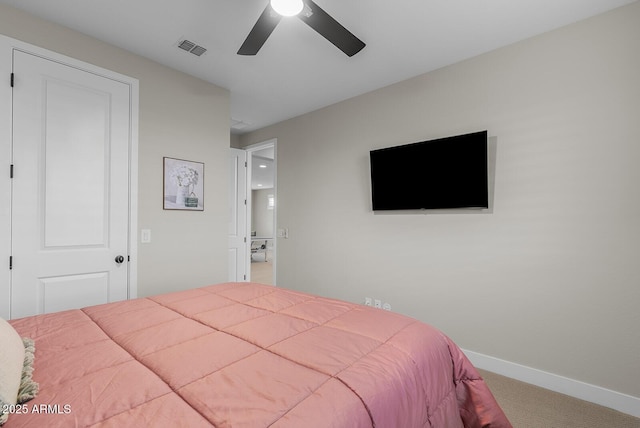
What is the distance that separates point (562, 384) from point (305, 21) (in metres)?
3.01

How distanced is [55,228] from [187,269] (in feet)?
3.48

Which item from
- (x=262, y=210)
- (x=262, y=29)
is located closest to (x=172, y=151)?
(x=262, y=29)

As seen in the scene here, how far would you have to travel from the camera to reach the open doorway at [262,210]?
180 inches

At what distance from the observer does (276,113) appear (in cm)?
393

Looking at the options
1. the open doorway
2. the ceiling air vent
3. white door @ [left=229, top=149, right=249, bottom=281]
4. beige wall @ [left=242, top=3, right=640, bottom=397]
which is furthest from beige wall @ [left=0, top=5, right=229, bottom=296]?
beige wall @ [left=242, top=3, right=640, bottom=397]

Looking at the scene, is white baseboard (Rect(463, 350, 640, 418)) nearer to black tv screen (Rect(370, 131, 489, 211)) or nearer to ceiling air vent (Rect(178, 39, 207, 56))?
black tv screen (Rect(370, 131, 489, 211))

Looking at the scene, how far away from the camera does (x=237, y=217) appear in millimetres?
4316

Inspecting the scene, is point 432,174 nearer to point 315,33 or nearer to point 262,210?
point 315,33

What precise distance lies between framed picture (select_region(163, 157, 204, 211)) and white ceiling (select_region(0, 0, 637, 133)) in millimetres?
917

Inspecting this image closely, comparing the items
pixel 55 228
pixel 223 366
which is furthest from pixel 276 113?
pixel 223 366

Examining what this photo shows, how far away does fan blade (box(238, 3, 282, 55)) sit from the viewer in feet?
5.26

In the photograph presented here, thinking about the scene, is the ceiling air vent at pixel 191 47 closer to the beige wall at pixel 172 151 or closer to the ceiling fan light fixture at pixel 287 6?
the beige wall at pixel 172 151

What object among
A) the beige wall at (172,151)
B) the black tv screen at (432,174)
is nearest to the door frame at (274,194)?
the beige wall at (172,151)

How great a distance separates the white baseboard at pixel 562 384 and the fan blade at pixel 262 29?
293 cm
